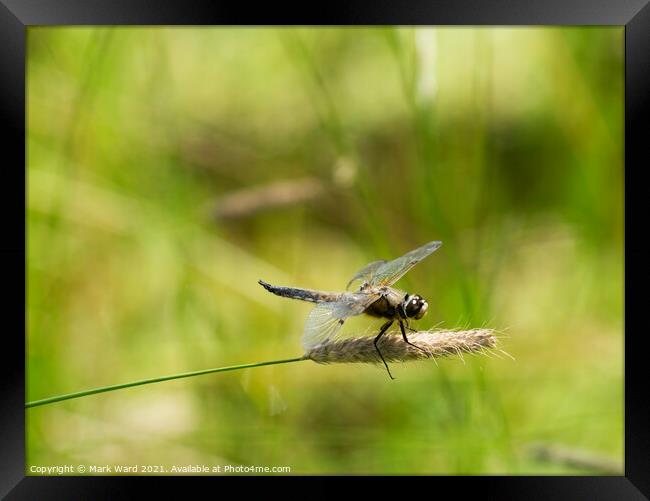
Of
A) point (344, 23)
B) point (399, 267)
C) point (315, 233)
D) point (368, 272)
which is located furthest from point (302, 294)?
point (315, 233)

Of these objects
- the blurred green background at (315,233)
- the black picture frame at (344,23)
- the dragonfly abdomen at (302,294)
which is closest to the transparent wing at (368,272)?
the dragonfly abdomen at (302,294)

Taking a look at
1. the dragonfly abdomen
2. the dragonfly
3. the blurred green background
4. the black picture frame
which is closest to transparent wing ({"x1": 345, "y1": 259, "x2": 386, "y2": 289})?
the dragonfly

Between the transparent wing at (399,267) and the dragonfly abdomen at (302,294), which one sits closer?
the transparent wing at (399,267)

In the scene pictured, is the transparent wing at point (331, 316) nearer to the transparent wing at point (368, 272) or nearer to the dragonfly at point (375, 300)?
the dragonfly at point (375, 300)

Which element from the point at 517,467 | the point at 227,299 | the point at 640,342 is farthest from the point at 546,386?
the point at 227,299

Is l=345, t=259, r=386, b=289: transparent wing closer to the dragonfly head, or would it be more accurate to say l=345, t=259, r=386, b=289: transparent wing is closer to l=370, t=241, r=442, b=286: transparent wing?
l=370, t=241, r=442, b=286: transparent wing

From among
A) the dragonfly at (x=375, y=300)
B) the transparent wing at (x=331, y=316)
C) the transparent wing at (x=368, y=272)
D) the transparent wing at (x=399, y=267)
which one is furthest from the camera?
the transparent wing at (x=368, y=272)

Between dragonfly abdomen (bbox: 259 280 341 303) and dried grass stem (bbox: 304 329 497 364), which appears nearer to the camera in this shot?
dried grass stem (bbox: 304 329 497 364)
